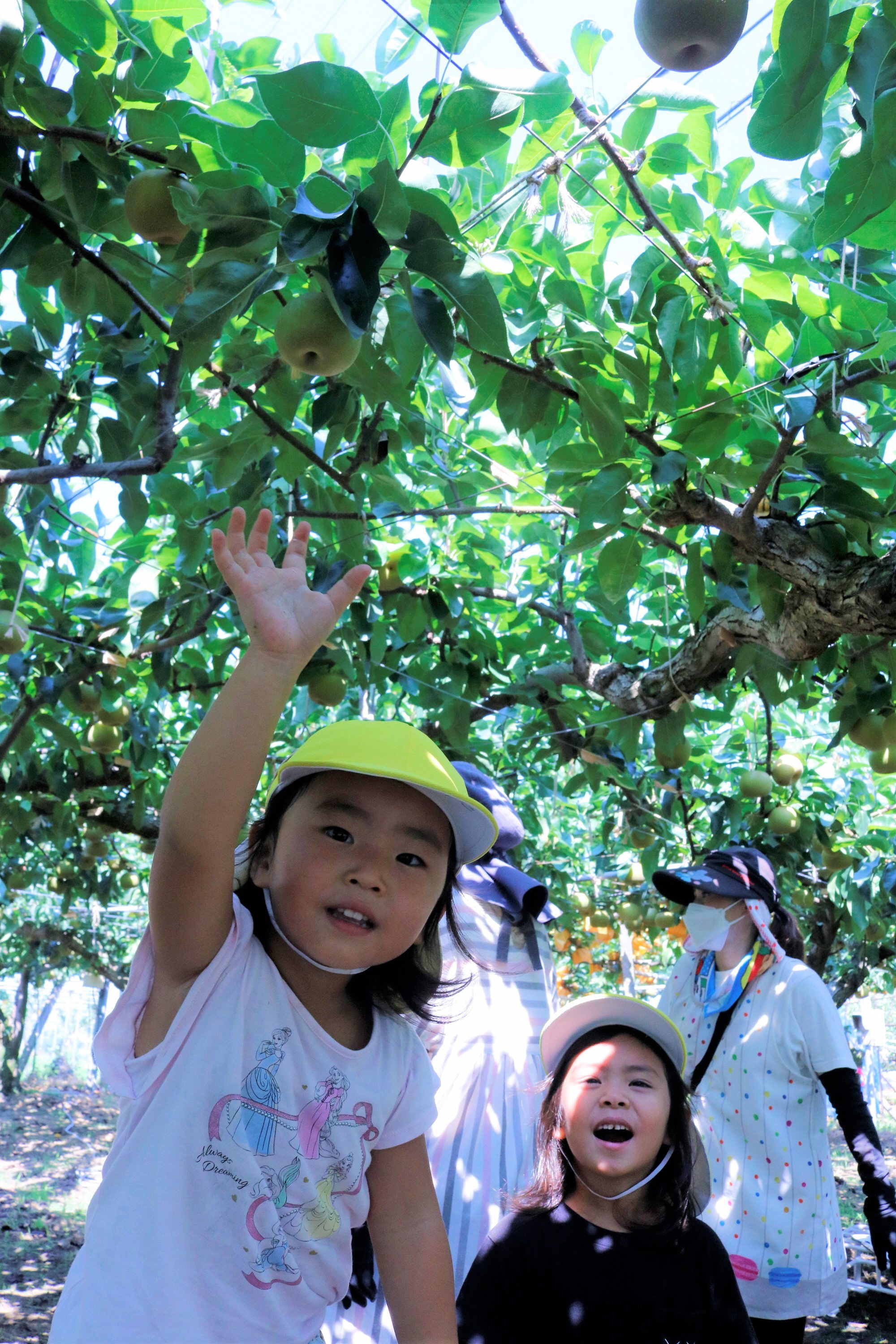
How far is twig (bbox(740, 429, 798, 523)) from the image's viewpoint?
1879 mm

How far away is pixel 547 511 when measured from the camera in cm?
273

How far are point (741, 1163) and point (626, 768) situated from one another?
1.76 metres

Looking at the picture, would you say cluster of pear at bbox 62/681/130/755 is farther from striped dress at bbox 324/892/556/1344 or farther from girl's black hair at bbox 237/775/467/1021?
girl's black hair at bbox 237/775/467/1021

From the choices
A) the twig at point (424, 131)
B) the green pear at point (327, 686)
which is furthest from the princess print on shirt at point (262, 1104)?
the green pear at point (327, 686)

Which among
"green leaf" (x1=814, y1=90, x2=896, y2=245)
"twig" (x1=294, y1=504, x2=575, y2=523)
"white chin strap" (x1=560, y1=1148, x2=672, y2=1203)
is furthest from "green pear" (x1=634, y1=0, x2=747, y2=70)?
"white chin strap" (x1=560, y1=1148, x2=672, y2=1203)

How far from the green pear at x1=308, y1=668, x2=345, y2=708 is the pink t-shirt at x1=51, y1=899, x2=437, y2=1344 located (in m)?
2.20

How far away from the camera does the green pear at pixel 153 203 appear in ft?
4.89

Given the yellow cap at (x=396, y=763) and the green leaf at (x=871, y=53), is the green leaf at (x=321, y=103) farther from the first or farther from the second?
the yellow cap at (x=396, y=763)

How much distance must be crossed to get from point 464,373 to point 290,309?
1021mm

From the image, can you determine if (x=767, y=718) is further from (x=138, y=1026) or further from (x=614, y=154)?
(x=138, y=1026)

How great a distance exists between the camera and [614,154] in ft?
5.24

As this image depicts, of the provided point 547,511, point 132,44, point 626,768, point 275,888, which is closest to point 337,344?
point 132,44

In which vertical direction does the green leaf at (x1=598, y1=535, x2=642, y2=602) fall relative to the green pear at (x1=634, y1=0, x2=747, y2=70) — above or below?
above

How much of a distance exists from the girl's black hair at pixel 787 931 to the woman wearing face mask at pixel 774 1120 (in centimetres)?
27
